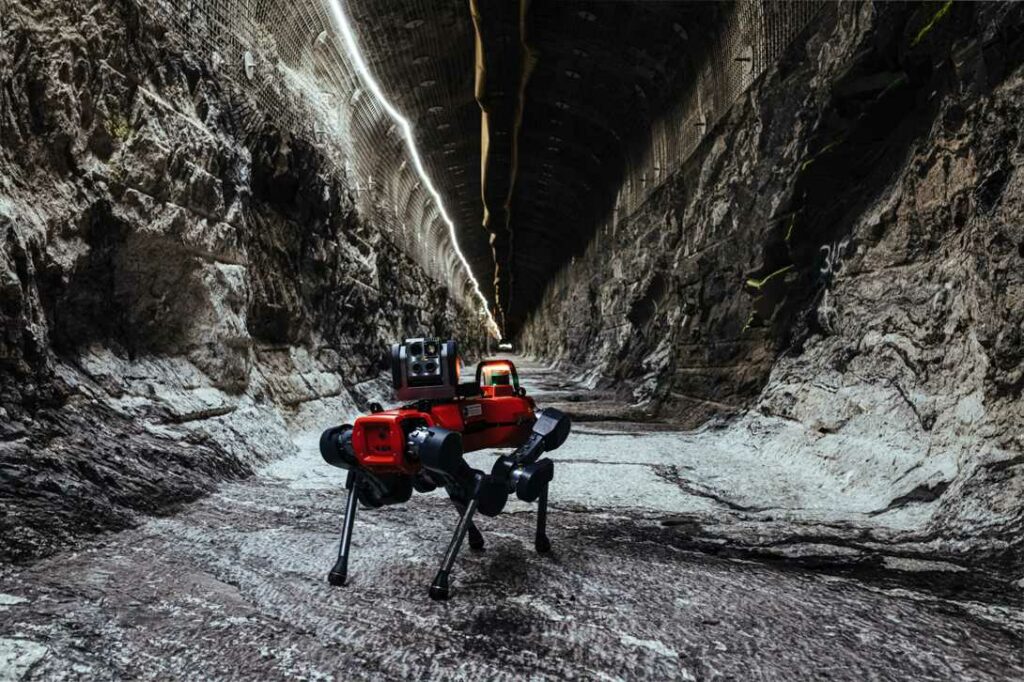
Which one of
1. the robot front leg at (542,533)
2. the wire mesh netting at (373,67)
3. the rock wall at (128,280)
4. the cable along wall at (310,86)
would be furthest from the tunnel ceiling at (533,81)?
the robot front leg at (542,533)

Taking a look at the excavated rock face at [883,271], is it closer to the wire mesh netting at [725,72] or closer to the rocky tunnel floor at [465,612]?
the wire mesh netting at [725,72]

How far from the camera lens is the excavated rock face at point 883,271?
2.65m

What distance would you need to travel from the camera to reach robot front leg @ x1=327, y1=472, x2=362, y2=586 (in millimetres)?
1965

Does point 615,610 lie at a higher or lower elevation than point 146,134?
lower

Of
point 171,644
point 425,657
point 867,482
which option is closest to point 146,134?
point 171,644

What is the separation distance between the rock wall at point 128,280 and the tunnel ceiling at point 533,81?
3828mm

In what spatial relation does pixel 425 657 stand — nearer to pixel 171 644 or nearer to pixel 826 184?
pixel 171 644

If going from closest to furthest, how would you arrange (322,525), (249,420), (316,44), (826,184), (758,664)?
(758,664)
(322,525)
(249,420)
(826,184)
(316,44)

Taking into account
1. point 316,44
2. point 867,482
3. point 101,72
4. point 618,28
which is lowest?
point 867,482

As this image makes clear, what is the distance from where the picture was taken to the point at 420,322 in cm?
1384

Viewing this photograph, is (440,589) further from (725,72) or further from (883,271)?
(725,72)

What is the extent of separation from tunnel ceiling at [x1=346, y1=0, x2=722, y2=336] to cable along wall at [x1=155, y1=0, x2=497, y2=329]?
1.94 feet

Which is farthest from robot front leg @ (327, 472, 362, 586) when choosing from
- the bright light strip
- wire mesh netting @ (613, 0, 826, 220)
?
the bright light strip

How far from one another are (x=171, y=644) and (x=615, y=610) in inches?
49.9
